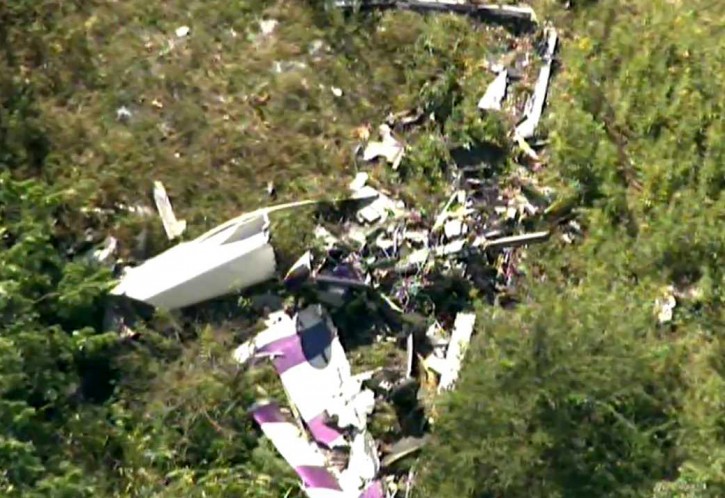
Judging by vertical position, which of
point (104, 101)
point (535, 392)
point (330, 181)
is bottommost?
point (535, 392)

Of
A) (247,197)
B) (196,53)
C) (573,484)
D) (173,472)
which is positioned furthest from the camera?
(196,53)

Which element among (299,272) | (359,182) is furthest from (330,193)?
(299,272)

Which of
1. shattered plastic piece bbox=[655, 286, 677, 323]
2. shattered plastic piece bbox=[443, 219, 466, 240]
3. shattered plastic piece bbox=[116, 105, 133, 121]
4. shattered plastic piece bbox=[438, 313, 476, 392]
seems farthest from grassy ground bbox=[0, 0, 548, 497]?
shattered plastic piece bbox=[655, 286, 677, 323]

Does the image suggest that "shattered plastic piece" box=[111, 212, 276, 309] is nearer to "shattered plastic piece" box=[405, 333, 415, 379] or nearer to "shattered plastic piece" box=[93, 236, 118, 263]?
"shattered plastic piece" box=[93, 236, 118, 263]

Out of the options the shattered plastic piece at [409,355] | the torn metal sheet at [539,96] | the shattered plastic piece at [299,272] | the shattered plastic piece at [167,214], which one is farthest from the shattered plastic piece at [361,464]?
the torn metal sheet at [539,96]

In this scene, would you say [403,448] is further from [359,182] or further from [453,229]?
[359,182]

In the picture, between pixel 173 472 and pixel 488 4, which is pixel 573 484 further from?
pixel 488 4

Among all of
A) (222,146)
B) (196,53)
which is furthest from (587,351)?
(196,53)
